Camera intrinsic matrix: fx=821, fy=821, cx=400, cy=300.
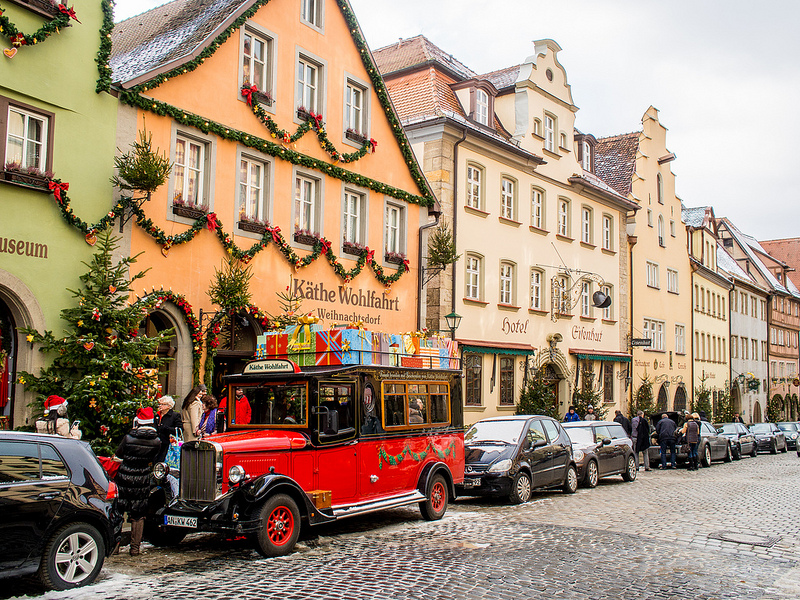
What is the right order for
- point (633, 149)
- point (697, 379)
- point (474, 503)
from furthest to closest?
point (697, 379) → point (633, 149) → point (474, 503)

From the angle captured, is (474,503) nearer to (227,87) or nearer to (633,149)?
(227,87)

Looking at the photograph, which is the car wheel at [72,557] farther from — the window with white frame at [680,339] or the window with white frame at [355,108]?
the window with white frame at [680,339]

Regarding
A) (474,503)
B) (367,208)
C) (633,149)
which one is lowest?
(474,503)

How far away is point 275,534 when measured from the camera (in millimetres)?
9805

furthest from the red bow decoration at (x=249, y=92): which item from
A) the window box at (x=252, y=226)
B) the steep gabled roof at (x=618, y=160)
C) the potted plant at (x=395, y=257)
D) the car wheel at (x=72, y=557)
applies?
the steep gabled roof at (x=618, y=160)

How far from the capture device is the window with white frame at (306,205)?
63.5 feet

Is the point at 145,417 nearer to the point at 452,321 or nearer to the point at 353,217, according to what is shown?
the point at 353,217

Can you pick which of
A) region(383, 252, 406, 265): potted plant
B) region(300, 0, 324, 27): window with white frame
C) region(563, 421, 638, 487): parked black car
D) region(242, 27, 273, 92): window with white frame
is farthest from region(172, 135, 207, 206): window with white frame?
region(563, 421, 638, 487): parked black car

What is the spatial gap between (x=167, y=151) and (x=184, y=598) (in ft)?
34.7

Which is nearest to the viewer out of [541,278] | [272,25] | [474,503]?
[474,503]

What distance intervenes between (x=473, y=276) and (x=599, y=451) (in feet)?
27.7

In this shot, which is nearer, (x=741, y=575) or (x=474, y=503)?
(x=741, y=575)

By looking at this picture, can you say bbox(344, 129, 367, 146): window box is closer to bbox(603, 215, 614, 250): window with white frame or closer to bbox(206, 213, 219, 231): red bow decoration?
bbox(206, 213, 219, 231): red bow decoration

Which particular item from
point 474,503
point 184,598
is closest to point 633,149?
point 474,503
